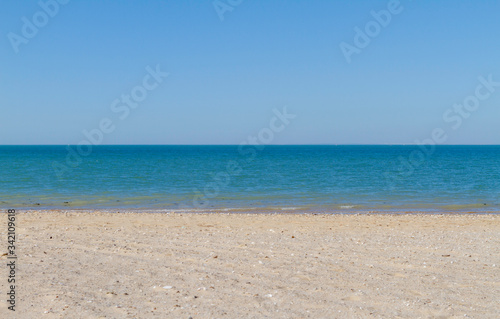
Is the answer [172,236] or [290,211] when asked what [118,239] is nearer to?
[172,236]

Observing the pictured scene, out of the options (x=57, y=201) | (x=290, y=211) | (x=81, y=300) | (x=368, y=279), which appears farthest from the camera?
(x=57, y=201)

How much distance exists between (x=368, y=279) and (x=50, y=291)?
5519 mm

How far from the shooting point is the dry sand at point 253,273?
6738mm

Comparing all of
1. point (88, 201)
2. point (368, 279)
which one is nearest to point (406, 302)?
point (368, 279)

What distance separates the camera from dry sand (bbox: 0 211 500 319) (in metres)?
6.74

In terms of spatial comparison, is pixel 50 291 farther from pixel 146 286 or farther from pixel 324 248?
pixel 324 248

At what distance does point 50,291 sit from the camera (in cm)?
737

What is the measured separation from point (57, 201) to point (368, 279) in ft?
75.6

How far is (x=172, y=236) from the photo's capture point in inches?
509

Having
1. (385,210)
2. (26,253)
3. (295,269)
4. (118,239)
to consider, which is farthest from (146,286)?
(385,210)

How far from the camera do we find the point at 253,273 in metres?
8.74

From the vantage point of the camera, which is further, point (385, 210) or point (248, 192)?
point (248, 192)

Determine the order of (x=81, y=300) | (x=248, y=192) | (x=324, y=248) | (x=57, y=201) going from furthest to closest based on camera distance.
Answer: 1. (x=248, y=192)
2. (x=57, y=201)
3. (x=324, y=248)
4. (x=81, y=300)

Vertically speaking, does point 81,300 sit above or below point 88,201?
above
